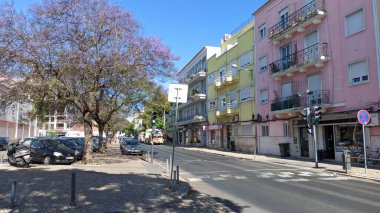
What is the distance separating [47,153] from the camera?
2041 centimetres

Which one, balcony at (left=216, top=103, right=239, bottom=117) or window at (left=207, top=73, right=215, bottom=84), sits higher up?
window at (left=207, top=73, right=215, bottom=84)

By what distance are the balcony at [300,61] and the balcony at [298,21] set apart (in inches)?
68.0

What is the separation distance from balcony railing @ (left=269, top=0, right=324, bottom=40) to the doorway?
307 inches

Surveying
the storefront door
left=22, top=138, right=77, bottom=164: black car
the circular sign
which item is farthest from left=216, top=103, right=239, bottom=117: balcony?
the circular sign

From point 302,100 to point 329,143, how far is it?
372 centimetres

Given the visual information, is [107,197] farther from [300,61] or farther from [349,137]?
[300,61]

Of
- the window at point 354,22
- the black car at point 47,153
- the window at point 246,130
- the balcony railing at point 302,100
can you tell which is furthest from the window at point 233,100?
the black car at point 47,153

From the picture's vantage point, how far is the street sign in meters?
11.3

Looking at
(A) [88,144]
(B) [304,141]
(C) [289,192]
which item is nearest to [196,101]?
(B) [304,141]

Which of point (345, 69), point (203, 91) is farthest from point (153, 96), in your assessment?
point (203, 91)

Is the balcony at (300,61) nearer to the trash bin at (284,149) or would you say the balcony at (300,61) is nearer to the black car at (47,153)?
the trash bin at (284,149)

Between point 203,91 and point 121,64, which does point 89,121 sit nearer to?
point 121,64

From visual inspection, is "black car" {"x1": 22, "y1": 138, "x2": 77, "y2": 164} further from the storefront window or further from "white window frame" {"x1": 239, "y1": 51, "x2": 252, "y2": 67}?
"white window frame" {"x1": 239, "y1": 51, "x2": 252, "y2": 67}

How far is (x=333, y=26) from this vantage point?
22.7 metres
